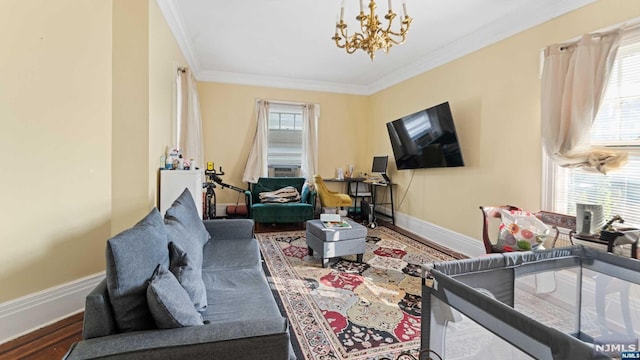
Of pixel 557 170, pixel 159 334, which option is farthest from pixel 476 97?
pixel 159 334

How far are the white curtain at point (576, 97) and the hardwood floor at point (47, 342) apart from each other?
13.1 feet

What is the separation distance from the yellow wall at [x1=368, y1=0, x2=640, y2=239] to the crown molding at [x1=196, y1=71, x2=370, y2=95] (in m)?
1.72

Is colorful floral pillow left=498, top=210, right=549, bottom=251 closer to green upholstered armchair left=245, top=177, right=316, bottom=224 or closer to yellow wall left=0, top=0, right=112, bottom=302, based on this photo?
green upholstered armchair left=245, top=177, right=316, bottom=224

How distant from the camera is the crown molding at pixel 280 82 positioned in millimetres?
5516

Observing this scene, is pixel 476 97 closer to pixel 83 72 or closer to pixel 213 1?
pixel 213 1

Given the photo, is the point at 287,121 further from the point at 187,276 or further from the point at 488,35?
the point at 187,276

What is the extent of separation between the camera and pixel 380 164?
18.3 ft

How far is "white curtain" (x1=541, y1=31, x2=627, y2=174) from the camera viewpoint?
2354 mm

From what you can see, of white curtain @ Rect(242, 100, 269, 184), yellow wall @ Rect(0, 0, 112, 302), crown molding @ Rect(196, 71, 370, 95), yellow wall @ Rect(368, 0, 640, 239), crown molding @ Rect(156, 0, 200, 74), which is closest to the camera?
yellow wall @ Rect(0, 0, 112, 302)

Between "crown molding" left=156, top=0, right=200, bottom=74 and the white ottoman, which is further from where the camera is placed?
the white ottoman

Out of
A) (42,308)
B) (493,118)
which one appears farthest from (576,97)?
(42,308)

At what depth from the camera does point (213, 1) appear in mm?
3012

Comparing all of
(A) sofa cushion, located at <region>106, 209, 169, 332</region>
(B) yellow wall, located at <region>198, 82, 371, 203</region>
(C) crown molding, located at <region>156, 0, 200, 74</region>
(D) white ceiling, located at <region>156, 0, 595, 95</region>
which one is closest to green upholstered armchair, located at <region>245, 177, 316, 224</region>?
(B) yellow wall, located at <region>198, 82, 371, 203</region>

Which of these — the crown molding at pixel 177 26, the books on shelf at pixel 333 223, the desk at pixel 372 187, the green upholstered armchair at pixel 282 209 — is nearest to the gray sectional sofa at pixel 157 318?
the books on shelf at pixel 333 223
